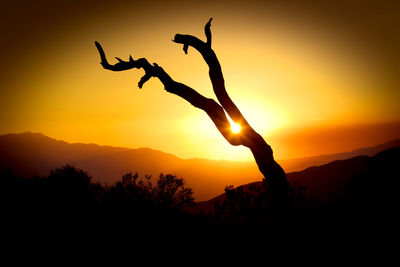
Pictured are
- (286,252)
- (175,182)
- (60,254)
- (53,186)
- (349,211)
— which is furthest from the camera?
(53,186)

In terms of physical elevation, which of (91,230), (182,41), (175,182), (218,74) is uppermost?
(182,41)

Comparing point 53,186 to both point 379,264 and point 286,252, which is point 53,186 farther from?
point 379,264

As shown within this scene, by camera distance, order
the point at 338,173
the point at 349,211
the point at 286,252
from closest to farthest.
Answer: the point at 286,252 < the point at 349,211 < the point at 338,173

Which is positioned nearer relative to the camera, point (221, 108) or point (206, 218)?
point (221, 108)

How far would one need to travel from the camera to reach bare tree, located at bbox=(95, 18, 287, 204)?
297 inches

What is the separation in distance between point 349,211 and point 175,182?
9.01m

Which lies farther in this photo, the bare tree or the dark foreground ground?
the dark foreground ground

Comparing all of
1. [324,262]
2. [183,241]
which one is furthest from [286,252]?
[183,241]

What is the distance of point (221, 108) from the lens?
7.94m

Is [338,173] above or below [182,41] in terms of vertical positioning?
below

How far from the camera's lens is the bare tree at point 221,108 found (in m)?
7.55

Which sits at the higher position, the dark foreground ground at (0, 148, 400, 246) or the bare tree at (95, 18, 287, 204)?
the bare tree at (95, 18, 287, 204)

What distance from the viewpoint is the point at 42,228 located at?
10.4m

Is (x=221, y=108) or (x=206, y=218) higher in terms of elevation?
(x=221, y=108)
